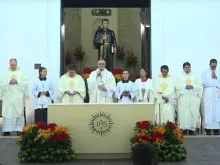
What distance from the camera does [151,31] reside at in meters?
14.7

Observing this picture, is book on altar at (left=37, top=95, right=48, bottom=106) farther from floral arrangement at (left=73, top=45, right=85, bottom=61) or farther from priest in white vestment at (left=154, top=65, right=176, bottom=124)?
floral arrangement at (left=73, top=45, right=85, bottom=61)

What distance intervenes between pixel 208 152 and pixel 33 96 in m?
6.49

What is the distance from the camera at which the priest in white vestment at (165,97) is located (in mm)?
13164

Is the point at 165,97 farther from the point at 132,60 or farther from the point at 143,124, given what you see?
the point at 132,60

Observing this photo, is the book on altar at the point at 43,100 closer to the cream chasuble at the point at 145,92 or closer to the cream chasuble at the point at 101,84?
the cream chasuble at the point at 101,84

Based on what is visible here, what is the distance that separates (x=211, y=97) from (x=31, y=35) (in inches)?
229

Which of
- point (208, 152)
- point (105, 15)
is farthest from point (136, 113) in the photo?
point (105, 15)

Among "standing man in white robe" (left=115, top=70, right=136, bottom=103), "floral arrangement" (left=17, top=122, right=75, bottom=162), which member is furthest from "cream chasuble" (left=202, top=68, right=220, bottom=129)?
"floral arrangement" (left=17, top=122, right=75, bottom=162)

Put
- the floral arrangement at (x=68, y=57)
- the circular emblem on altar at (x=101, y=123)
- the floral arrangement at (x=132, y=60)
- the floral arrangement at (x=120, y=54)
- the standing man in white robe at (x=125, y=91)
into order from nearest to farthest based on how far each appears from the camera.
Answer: the circular emblem on altar at (x=101, y=123), the standing man in white robe at (x=125, y=91), the floral arrangement at (x=132, y=60), the floral arrangement at (x=68, y=57), the floral arrangement at (x=120, y=54)

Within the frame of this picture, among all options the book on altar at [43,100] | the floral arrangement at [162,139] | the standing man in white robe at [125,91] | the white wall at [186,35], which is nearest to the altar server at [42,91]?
the book on altar at [43,100]

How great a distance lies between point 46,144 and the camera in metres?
8.55

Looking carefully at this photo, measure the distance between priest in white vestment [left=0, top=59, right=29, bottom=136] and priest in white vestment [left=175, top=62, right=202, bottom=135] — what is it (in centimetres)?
445

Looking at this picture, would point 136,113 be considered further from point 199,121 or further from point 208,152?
point 199,121

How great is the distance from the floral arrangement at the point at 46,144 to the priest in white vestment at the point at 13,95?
4.55 metres
